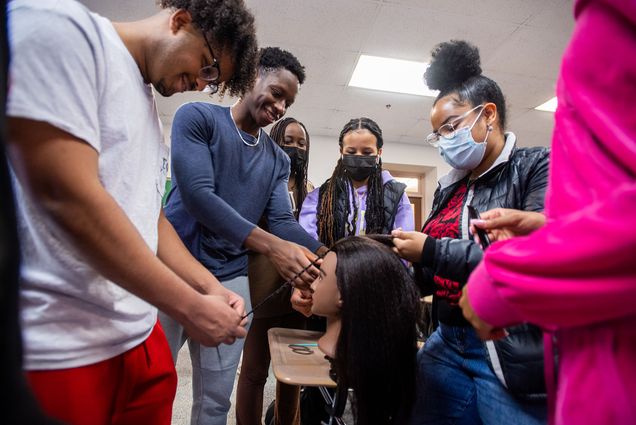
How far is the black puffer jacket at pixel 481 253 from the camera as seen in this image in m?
0.96

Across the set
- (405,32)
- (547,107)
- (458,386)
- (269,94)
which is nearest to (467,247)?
(458,386)

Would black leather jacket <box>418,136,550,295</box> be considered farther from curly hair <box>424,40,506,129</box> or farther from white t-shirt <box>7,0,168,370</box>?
white t-shirt <box>7,0,168,370</box>

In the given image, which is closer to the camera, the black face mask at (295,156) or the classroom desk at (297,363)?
the classroom desk at (297,363)

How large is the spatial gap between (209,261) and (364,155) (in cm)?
118

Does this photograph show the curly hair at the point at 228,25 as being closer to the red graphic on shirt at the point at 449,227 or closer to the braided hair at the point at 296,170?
the red graphic on shirt at the point at 449,227

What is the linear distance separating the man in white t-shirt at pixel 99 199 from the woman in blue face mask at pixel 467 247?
0.67 metres

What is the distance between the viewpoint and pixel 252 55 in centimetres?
119

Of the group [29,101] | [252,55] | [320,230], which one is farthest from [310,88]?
[29,101]

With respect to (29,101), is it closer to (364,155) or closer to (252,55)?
(252,55)

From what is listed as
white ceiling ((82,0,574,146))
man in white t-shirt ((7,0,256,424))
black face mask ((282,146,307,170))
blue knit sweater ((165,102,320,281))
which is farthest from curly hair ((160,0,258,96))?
white ceiling ((82,0,574,146))

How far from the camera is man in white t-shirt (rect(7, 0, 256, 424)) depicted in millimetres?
571

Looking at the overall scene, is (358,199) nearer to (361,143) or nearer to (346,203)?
(346,203)

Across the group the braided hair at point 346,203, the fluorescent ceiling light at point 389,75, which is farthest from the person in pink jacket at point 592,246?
the fluorescent ceiling light at point 389,75

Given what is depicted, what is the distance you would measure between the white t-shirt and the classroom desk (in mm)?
575
